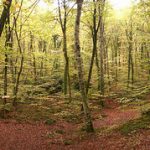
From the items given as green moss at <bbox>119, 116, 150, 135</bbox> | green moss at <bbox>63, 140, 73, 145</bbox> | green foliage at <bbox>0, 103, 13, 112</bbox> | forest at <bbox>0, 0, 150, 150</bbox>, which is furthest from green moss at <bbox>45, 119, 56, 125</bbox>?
green moss at <bbox>119, 116, 150, 135</bbox>

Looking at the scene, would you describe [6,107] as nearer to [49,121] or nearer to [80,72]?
[49,121]

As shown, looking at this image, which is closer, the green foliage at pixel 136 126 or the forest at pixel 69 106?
the forest at pixel 69 106

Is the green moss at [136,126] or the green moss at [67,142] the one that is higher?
the green moss at [136,126]

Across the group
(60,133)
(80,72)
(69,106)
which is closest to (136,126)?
(80,72)

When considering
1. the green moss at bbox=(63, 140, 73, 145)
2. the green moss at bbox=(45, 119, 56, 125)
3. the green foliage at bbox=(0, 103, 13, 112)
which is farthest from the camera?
the green foliage at bbox=(0, 103, 13, 112)

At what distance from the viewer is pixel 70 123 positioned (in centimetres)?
2362

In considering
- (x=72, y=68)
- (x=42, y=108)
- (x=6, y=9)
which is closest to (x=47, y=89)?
(x=72, y=68)

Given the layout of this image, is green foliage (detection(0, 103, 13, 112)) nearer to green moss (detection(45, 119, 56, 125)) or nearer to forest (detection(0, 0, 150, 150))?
forest (detection(0, 0, 150, 150))

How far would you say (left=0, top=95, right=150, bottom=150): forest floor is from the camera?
1326 cm

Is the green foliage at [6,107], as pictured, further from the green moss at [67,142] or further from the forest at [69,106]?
the green moss at [67,142]

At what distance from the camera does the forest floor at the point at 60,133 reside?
13.3 metres

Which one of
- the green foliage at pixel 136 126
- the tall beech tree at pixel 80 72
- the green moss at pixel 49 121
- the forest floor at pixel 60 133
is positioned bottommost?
the green moss at pixel 49 121

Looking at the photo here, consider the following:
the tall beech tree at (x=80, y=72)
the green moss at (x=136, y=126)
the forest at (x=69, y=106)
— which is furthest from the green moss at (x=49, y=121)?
the green moss at (x=136, y=126)

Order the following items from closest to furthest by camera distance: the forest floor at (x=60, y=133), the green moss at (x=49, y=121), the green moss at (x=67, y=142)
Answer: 1. the forest floor at (x=60, y=133)
2. the green moss at (x=67, y=142)
3. the green moss at (x=49, y=121)
